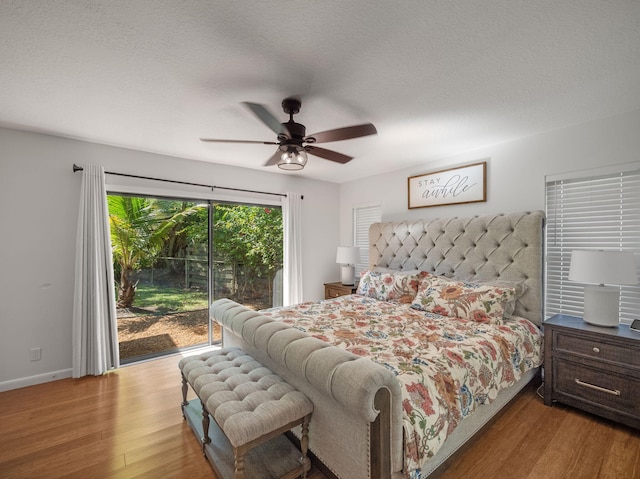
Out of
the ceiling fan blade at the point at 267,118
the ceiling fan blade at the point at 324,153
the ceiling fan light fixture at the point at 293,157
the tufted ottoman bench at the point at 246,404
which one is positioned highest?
the ceiling fan blade at the point at 267,118

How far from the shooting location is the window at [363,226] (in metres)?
4.59

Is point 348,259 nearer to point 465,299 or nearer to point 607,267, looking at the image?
point 465,299

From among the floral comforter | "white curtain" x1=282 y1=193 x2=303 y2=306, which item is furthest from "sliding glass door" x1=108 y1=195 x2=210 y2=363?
the floral comforter

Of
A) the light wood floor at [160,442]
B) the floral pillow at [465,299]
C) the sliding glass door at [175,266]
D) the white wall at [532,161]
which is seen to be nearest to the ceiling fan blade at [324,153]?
the floral pillow at [465,299]

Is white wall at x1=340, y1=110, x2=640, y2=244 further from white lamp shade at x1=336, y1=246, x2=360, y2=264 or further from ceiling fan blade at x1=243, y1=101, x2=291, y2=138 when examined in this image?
ceiling fan blade at x1=243, y1=101, x2=291, y2=138

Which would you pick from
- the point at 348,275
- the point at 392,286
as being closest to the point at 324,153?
the point at 392,286

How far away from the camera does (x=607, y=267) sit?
212 cm

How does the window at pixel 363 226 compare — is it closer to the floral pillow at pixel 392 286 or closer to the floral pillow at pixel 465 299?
the floral pillow at pixel 392 286

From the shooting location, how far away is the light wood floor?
173 cm

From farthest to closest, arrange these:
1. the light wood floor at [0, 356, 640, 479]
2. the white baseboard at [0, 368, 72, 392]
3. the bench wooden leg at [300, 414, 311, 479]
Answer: the white baseboard at [0, 368, 72, 392] < the light wood floor at [0, 356, 640, 479] < the bench wooden leg at [300, 414, 311, 479]

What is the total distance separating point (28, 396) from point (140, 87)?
2.91m

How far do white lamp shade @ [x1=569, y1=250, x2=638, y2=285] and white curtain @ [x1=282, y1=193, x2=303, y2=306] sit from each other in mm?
3219

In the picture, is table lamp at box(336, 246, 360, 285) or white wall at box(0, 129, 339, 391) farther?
table lamp at box(336, 246, 360, 285)

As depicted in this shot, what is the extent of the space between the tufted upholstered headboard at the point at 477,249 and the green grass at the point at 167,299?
8.46 ft
